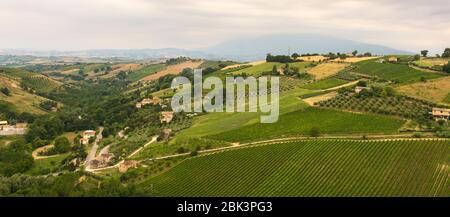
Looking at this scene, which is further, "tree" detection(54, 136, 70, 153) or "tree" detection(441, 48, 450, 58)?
"tree" detection(441, 48, 450, 58)

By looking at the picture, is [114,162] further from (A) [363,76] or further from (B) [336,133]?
Answer: (A) [363,76]

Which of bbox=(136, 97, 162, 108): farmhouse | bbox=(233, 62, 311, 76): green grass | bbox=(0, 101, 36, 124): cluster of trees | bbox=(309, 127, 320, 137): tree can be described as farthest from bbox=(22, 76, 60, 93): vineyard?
bbox=(309, 127, 320, 137): tree

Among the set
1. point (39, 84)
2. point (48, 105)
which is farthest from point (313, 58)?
point (39, 84)

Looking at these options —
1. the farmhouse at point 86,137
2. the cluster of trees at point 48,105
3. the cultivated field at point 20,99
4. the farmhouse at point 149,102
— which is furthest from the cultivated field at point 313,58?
the cultivated field at point 20,99

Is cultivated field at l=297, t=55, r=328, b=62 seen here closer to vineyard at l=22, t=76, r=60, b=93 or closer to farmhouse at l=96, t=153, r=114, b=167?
vineyard at l=22, t=76, r=60, b=93

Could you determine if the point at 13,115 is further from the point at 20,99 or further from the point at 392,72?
the point at 392,72
